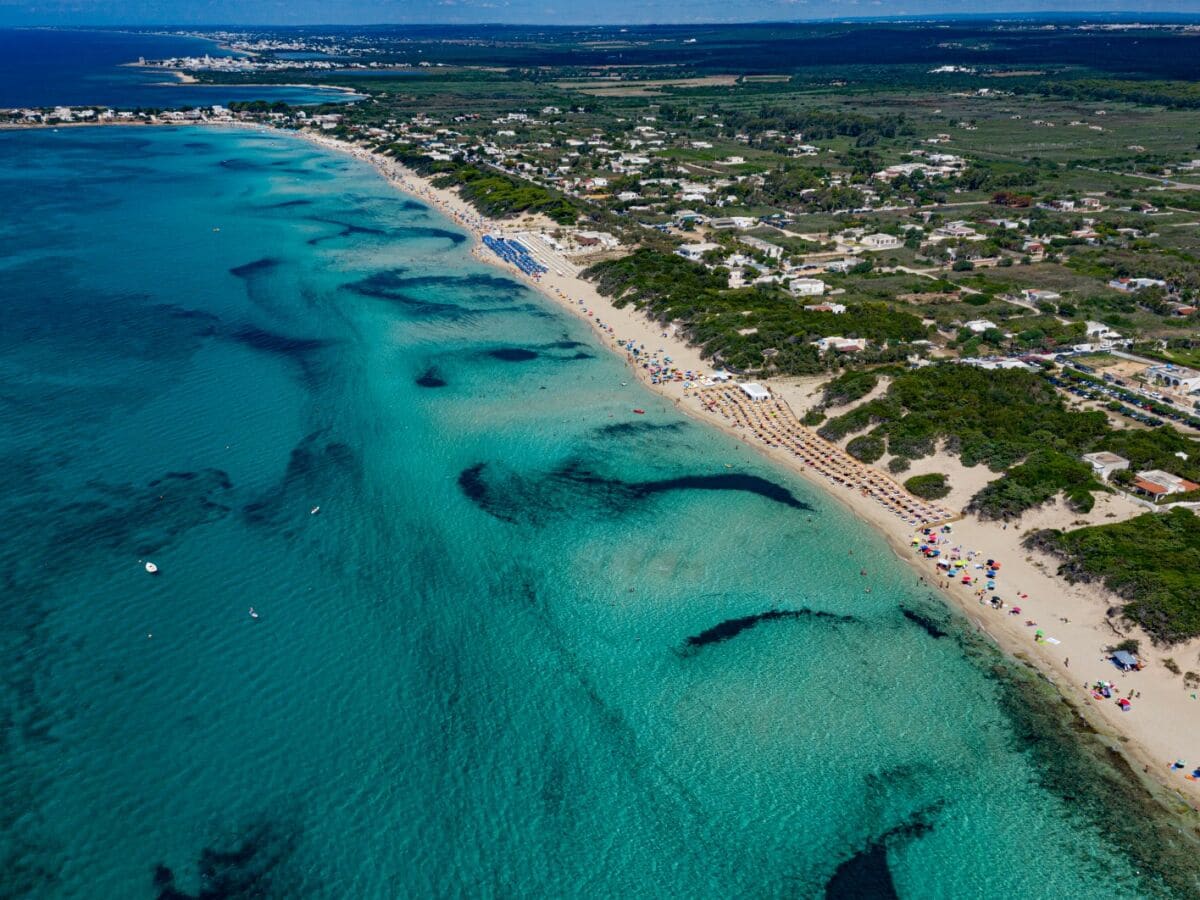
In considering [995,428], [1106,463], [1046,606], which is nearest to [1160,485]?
[1106,463]

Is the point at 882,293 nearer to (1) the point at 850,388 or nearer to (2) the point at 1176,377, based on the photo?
(2) the point at 1176,377

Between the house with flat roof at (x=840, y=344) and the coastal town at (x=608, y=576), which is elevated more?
the house with flat roof at (x=840, y=344)

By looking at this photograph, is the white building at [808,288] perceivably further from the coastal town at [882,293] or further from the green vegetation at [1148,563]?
the green vegetation at [1148,563]

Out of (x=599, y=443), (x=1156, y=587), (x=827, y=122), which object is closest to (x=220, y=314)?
(x=599, y=443)

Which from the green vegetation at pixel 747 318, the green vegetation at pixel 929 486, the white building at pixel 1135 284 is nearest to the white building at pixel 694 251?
the green vegetation at pixel 747 318

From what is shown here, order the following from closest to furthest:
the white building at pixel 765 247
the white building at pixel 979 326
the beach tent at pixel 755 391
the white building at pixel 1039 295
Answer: the beach tent at pixel 755 391, the white building at pixel 979 326, the white building at pixel 1039 295, the white building at pixel 765 247

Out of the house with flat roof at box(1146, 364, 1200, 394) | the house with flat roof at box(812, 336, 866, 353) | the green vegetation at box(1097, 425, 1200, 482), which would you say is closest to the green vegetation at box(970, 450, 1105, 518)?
the green vegetation at box(1097, 425, 1200, 482)
